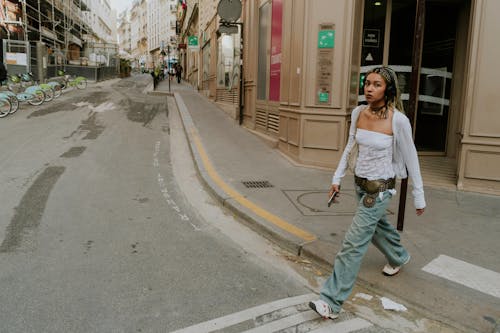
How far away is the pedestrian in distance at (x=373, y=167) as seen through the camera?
3.44m

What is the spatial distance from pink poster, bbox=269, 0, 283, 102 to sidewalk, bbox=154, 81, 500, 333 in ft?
7.68

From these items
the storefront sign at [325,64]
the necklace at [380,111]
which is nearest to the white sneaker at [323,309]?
the necklace at [380,111]

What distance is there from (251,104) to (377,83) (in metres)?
10.1

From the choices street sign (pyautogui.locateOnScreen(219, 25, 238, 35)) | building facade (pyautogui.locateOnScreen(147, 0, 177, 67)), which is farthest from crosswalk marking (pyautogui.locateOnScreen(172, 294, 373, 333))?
building facade (pyautogui.locateOnScreen(147, 0, 177, 67))

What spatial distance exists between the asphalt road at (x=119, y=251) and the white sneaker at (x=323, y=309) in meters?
0.46

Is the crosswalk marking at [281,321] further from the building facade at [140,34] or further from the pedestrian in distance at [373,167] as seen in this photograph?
the building facade at [140,34]

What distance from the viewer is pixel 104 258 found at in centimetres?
450

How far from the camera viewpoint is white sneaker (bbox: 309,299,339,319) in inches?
134

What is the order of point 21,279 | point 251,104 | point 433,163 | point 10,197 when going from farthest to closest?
point 251,104
point 433,163
point 10,197
point 21,279

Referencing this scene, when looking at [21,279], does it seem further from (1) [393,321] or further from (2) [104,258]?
(1) [393,321]

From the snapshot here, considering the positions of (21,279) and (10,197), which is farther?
(10,197)

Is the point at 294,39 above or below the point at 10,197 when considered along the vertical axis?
above

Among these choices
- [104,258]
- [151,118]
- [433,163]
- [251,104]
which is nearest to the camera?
[104,258]

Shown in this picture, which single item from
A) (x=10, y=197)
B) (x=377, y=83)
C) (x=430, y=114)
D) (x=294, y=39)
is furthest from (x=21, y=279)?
(x=430, y=114)
